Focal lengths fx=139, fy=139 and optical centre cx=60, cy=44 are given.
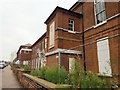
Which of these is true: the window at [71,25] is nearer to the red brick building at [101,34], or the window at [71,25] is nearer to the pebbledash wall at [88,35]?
the pebbledash wall at [88,35]

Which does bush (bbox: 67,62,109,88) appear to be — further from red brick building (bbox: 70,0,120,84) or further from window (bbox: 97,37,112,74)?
window (bbox: 97,37,112,74)

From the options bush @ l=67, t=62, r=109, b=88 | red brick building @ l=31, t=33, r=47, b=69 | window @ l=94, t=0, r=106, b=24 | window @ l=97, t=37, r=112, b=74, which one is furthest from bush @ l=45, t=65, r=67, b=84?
red brick building @ l=31, t=33, r=47, b=69

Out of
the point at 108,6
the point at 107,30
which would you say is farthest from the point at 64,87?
the point at 108,6

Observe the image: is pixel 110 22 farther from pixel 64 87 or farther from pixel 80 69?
pixel 64 87

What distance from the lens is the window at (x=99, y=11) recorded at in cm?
1229

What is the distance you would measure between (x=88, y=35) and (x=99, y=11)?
247 cm

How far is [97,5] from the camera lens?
517 inches

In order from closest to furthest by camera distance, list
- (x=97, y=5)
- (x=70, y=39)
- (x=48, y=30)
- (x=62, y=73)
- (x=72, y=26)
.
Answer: (x=62, y=73) → (x=97, y=5) → (x=70, y=39) → (x=72, y=26) → (x=48, y=30)

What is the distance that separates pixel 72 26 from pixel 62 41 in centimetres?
260

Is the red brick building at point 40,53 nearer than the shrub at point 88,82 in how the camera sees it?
No

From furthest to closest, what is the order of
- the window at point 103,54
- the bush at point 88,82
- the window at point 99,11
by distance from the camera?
the window at point 99,11, the window at point 103,54, the bush at point 88,82

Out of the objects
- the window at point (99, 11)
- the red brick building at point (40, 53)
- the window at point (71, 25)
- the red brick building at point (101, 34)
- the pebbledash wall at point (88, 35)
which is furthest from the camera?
the red brick building at point (40, 53)

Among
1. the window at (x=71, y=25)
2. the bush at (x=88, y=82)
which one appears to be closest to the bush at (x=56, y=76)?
the bush at (x=88, y=82)

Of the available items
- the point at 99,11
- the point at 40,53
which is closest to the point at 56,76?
the point at 99,11
